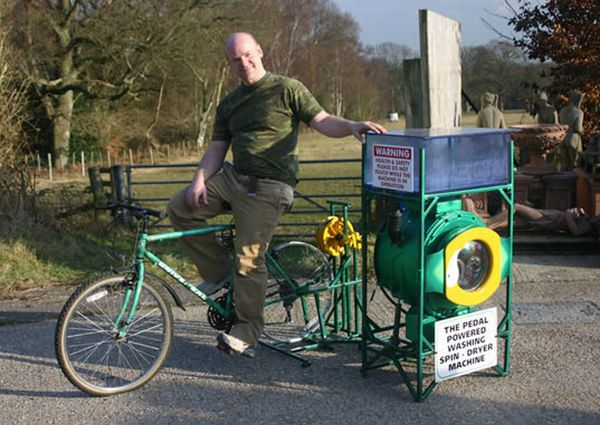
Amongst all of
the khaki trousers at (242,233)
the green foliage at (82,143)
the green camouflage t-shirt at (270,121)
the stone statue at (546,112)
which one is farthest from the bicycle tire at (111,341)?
the green foliage at (82,143)

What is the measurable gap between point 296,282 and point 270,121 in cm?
111

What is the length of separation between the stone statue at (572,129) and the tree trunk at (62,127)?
2090 centimetres

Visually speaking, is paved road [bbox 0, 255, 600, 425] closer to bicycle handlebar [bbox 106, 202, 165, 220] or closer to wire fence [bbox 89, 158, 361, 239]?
bicycle handlebar [bbox 106, 202, 165, 220]

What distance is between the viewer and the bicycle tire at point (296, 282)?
4.73m

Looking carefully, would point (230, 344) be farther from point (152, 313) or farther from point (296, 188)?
point (296, 188)

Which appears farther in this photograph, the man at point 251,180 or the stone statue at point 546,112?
the stone statue at point 546,112

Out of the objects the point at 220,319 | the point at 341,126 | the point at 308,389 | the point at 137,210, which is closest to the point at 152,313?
the point at 220,319

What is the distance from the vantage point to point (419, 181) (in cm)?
376

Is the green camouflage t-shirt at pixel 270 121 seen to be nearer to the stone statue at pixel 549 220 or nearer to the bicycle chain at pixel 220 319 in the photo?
the bicycle chain at pixel 220 319

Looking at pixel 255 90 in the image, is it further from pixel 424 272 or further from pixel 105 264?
pixel 105 264

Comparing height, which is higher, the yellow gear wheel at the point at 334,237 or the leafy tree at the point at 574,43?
the leafy tree at the point at 574,43

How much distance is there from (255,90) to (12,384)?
2.34 m

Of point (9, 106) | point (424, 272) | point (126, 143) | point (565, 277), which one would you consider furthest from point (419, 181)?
point (126, 143)

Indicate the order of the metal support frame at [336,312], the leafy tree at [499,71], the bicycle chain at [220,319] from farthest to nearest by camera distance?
the leafy tree at [499,71] → the metal support frame at [336,312] → the bicycle chain at [220,319]
